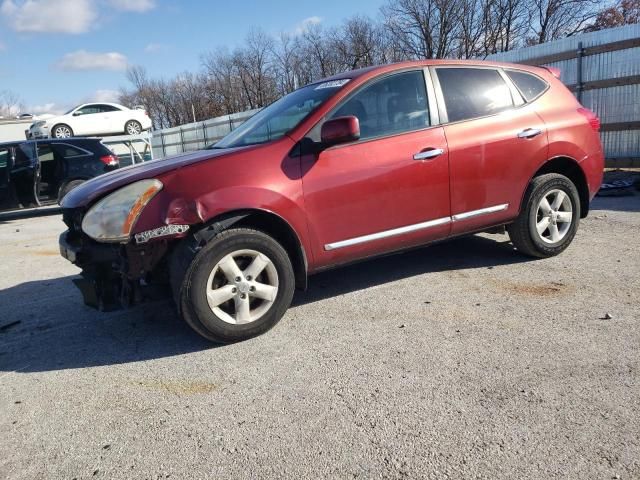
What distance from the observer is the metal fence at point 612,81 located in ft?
32.5

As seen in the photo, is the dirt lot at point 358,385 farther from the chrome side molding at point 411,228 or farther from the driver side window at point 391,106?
the driver side window at point 391,106

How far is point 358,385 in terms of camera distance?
2.72 m

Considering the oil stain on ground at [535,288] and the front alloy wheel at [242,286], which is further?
the oil stain on ground at [535,288]

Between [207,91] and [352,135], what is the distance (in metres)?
65.8

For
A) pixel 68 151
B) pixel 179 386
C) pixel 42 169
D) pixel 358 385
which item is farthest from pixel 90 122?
pixel 358 385

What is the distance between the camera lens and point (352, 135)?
3.47 m

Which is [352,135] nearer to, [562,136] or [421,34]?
[562,136]

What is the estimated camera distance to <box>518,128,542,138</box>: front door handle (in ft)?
14.2

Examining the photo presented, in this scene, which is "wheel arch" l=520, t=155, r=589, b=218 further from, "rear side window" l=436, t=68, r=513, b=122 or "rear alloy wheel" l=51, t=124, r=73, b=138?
"rear alloy wheel" l=51, t=124, r=73, b=138

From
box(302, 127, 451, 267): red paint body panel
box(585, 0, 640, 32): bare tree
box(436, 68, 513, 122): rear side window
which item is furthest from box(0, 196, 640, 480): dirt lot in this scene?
box(585, 0, 640, 32): bare tree

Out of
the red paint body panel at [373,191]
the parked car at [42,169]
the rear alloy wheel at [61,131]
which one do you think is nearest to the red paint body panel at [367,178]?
the red paint body panel at [373,191]

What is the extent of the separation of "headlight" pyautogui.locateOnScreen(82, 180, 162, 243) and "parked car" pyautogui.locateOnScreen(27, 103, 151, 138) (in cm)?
1982

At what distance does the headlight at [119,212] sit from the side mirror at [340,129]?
1.16 meters

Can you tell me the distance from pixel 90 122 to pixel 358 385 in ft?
71.2
